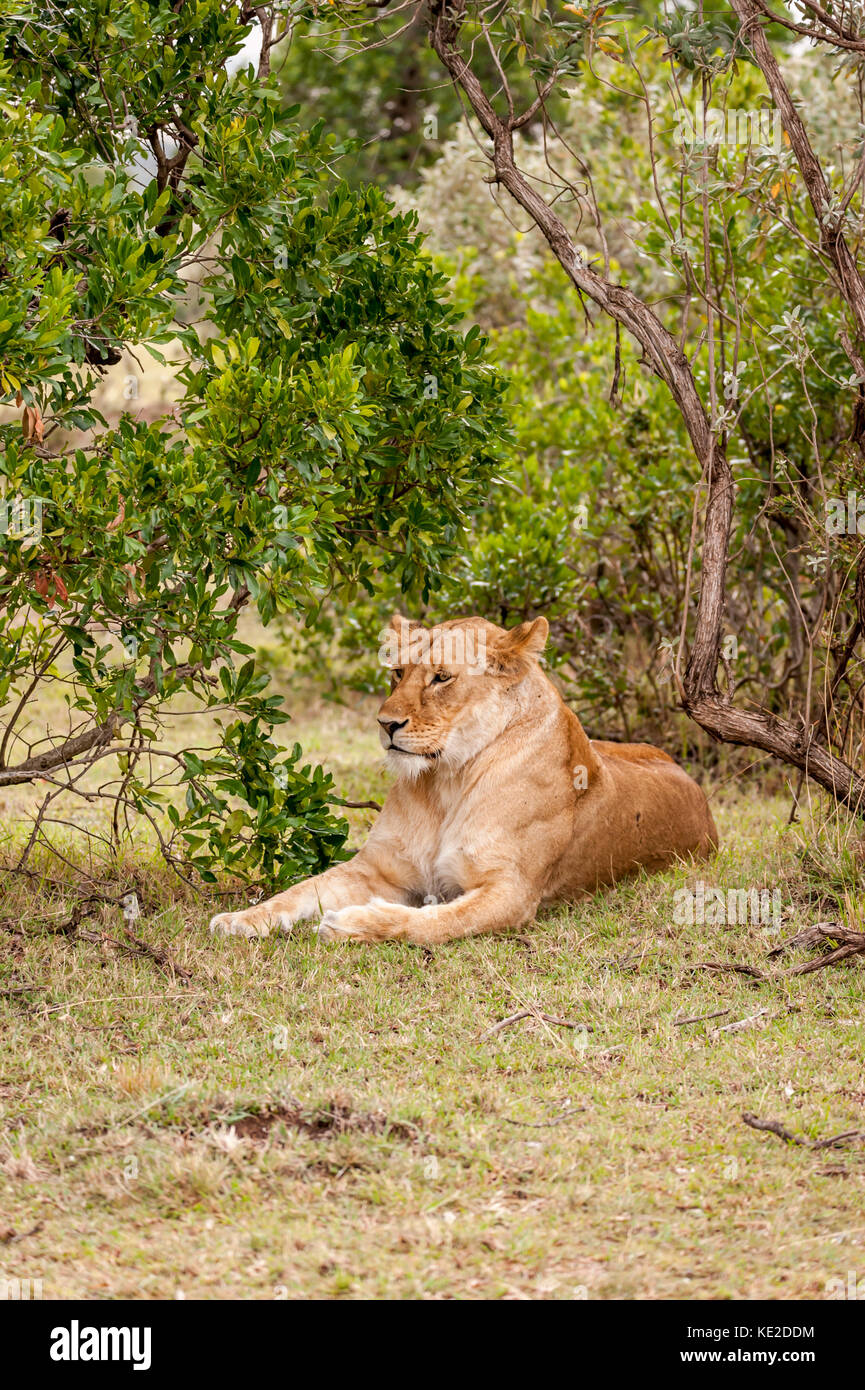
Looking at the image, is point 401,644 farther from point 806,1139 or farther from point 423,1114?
point 806,1139

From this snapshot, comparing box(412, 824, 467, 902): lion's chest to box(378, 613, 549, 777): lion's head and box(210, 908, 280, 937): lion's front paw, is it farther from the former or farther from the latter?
box(210, 908, 280, 937): lion's front paw

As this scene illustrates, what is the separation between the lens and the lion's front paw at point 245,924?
520cm

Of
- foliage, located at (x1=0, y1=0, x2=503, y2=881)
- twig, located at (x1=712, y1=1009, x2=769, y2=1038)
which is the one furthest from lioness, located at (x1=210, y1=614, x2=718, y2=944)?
twig, located at (x1=712, y1=1009, x2=769, y2=1038)

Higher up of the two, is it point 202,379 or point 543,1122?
point 202,379

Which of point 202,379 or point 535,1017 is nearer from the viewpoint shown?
point 535,1017

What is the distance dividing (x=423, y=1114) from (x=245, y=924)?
1.59 m

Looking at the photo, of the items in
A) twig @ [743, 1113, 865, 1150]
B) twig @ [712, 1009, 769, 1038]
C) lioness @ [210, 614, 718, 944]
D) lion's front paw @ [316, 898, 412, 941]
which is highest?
lioness @ [210, 614, 718, 944]

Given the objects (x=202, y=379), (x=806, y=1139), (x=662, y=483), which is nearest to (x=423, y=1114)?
(x=806, y=1139)

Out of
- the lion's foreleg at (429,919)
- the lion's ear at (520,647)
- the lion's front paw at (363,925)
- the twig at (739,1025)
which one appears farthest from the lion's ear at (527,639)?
the twig at (739,1025)

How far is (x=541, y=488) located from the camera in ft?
28.0

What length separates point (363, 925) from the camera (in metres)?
5.17

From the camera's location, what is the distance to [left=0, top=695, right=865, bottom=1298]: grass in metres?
3.17

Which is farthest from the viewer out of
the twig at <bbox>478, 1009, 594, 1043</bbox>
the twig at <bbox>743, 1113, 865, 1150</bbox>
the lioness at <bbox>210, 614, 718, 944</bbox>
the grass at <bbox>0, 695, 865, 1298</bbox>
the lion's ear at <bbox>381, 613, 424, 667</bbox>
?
the lion's ear at <bbox>381, 613, 424, 667</bbox>

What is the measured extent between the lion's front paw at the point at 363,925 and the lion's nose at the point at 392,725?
668 mm
